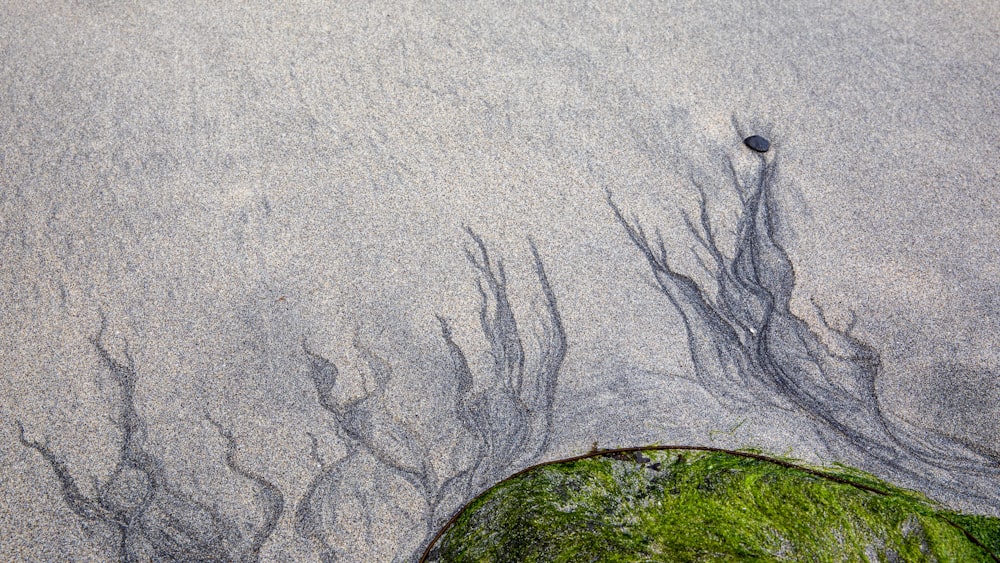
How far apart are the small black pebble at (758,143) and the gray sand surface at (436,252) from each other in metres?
0.05

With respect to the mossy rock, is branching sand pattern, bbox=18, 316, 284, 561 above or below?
above

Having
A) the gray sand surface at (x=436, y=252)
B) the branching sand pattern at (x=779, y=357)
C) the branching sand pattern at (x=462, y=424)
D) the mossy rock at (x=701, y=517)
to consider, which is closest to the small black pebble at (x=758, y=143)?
the gray sand surface at (x=436, y=252)

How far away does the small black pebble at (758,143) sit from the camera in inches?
98.5

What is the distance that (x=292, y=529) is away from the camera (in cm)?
159

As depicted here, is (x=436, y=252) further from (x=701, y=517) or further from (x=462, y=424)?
(x=701, y=517)

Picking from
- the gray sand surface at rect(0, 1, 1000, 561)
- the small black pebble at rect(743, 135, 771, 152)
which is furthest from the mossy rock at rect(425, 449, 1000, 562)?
the small black pebble at rect(743, 135, 771, 152)

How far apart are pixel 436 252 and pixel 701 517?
1047 mm

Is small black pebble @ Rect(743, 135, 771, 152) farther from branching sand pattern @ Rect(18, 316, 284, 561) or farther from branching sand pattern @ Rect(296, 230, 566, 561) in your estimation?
branching sand pattern @ Rect(18, 316, 284, 561)

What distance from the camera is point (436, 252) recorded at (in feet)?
7.09

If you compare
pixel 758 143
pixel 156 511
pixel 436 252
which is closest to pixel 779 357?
pixel 758 143

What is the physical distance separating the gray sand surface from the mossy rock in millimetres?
68

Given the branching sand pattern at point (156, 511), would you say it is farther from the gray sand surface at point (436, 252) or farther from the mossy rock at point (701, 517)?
the mossy rock at point (701, 517)

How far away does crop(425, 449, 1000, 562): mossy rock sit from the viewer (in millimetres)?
1497

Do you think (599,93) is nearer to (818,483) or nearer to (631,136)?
(631,136)
